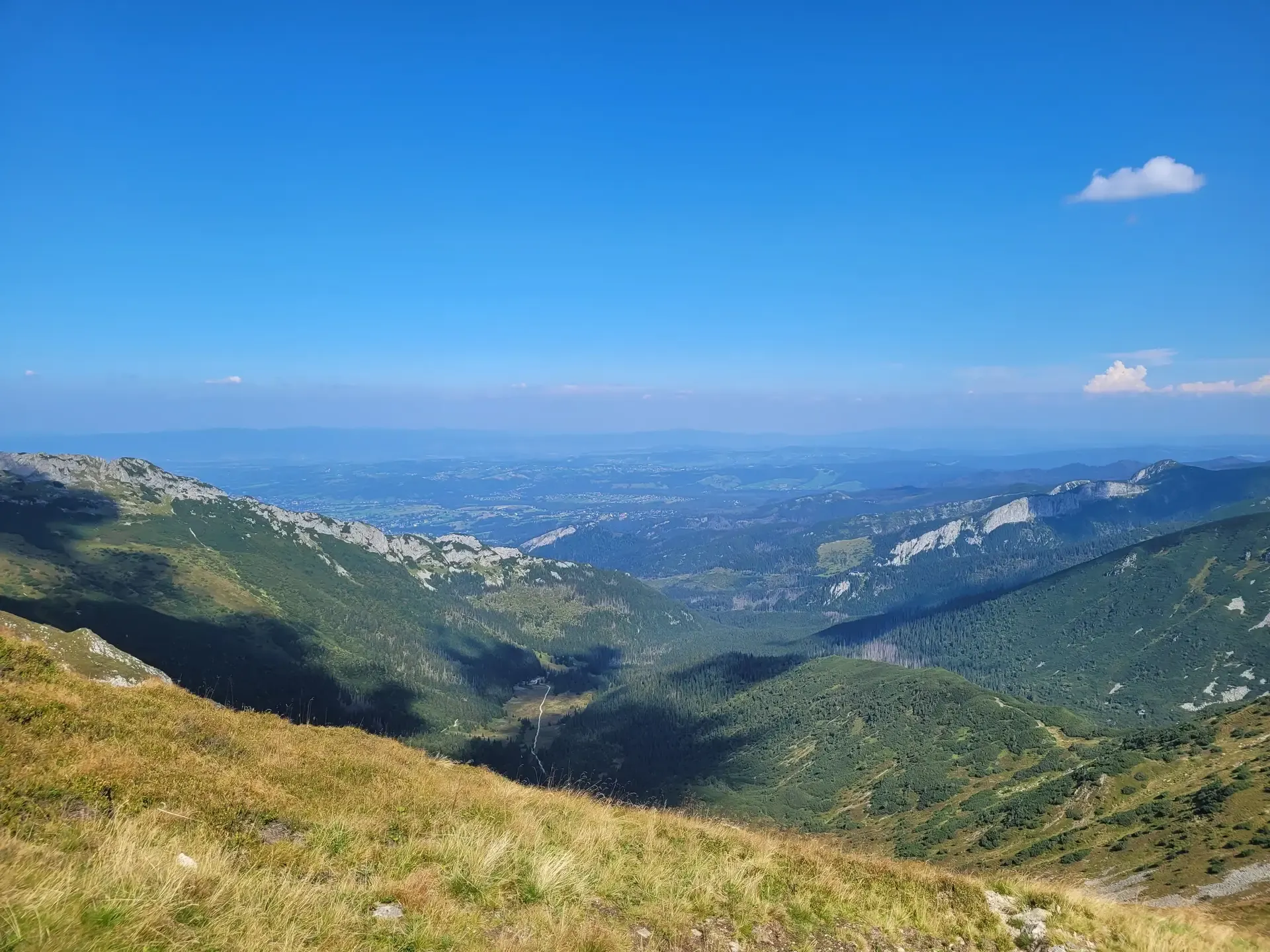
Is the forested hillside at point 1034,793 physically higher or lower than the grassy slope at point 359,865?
lower

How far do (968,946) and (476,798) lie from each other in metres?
Answer: 11.9

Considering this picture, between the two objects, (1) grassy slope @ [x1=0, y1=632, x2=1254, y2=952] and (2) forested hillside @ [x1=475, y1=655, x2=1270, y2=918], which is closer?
(1) grassy slope @ [x1=0, y1=632, x2=1254, y2=952]

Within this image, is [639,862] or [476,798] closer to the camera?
[639,862]

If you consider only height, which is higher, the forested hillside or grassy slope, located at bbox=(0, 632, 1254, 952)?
grassy slope, located at bbox=(0, 632, 1254, 952)

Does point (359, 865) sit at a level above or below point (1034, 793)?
above

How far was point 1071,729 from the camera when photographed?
145 meters

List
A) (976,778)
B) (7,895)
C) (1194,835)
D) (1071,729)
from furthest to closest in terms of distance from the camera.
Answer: (1071,729) < (976,778) < (1194,835) < (7,895)

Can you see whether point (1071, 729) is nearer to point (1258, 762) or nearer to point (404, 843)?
point (1258, 762)

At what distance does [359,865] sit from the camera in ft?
37.2

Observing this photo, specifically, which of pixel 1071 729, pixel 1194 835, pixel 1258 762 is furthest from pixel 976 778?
pixel 1194 835

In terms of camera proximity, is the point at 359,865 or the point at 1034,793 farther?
the point at 1034,793

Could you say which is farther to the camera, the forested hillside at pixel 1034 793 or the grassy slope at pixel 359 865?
the forested hillside at pixel 1034 793

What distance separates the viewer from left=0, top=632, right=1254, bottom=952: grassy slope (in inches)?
316

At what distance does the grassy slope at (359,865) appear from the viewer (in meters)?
8.02
